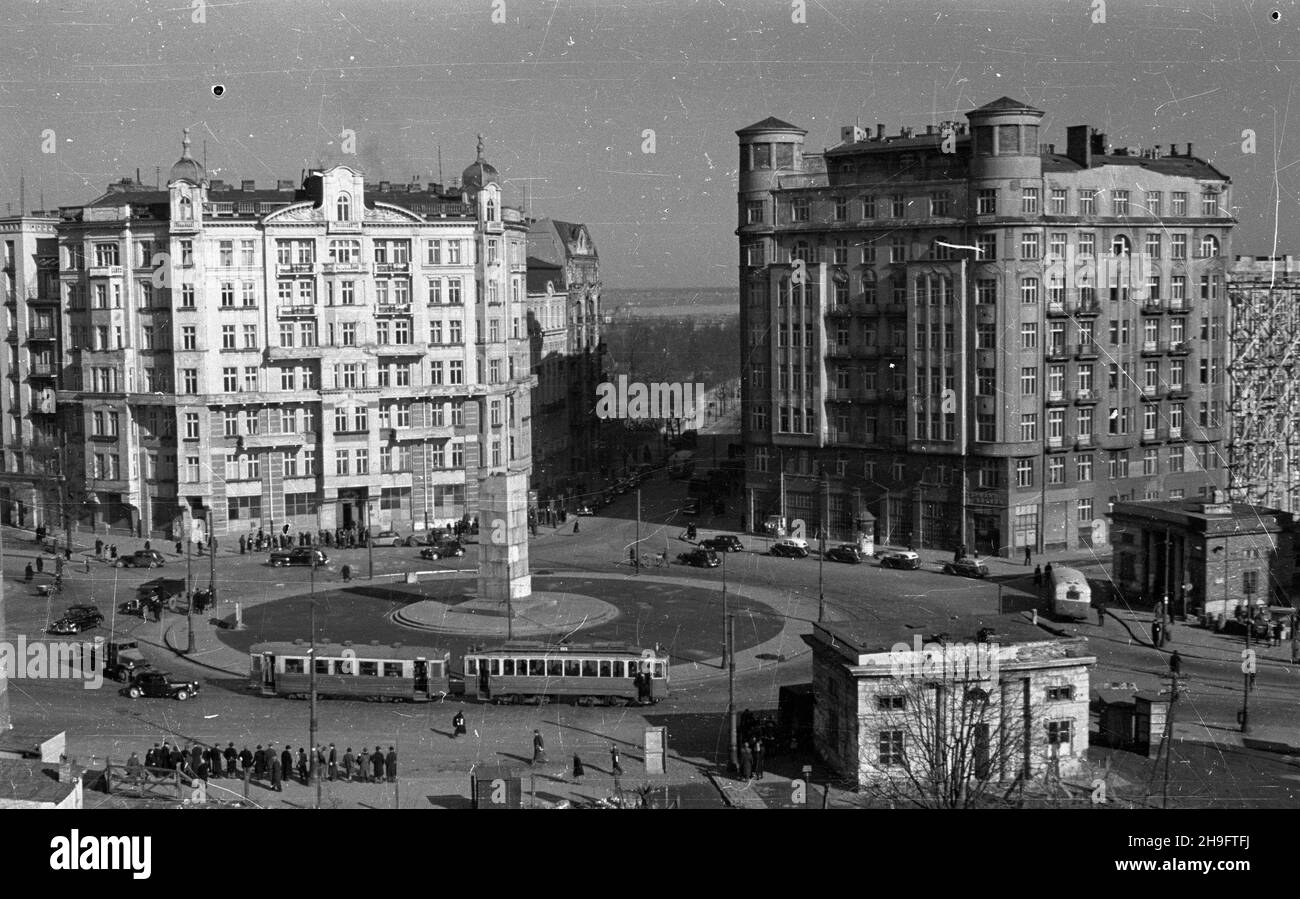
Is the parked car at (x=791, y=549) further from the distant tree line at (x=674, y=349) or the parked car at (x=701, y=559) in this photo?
the distant tree line at (x=674, y=349)

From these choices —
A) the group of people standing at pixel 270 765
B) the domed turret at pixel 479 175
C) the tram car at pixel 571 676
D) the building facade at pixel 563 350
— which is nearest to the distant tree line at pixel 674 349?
the building facade at pixel 563 350

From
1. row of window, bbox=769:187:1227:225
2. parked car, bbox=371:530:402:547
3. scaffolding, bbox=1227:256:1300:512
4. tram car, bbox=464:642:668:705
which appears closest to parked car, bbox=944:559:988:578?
row of window, bbox=769:187:1227:225

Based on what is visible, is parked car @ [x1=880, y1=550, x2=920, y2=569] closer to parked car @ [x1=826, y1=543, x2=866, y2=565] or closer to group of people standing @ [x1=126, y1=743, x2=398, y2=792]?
parked car @ [x1=826, y1=543, x2=866, y2=565]

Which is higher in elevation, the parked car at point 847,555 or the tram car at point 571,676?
the parked car at point 847,555

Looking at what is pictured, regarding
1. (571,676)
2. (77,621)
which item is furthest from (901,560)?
(77,621)
